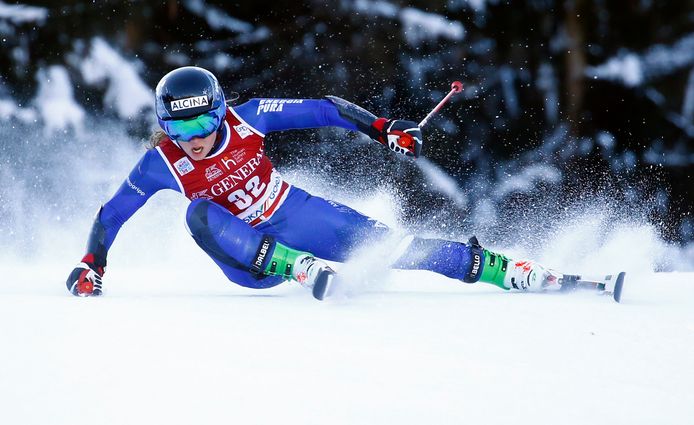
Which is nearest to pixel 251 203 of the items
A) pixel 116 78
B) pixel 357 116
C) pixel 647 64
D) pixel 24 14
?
pixel 357 116

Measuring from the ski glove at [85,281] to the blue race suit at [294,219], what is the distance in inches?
4.0

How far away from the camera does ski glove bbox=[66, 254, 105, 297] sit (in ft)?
9.11

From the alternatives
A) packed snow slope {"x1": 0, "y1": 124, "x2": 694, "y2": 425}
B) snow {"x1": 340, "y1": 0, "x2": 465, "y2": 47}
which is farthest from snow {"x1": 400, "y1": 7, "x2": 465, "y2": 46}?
packed snow slope {"x1": 0, "y1": 124, "x2": 694, "y2": 425}

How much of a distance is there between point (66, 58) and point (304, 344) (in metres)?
5.92

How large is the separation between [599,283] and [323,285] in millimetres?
1026

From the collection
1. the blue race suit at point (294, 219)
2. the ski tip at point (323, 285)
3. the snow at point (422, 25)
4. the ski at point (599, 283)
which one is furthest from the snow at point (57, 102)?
the ski at point (599, 283)

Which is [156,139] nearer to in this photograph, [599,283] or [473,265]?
[473,265]

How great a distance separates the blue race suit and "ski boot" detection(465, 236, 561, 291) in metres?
0.06

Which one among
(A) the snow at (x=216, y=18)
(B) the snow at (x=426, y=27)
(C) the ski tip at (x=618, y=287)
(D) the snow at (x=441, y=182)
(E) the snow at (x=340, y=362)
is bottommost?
(E) the snow at (x=340, y=362)

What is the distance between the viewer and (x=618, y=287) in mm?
2658

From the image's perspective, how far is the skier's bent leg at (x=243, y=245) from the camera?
8.64 feet

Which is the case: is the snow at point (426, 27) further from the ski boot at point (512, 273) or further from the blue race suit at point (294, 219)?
the ski boot at point (512, 273)

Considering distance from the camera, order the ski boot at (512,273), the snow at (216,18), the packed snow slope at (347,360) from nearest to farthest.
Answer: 1. the packed snow slope at (347,360)
2. the ski boot at (512,273)
3. the snow at (216,18)

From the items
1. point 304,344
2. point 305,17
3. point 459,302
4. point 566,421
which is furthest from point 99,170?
point 566,421
